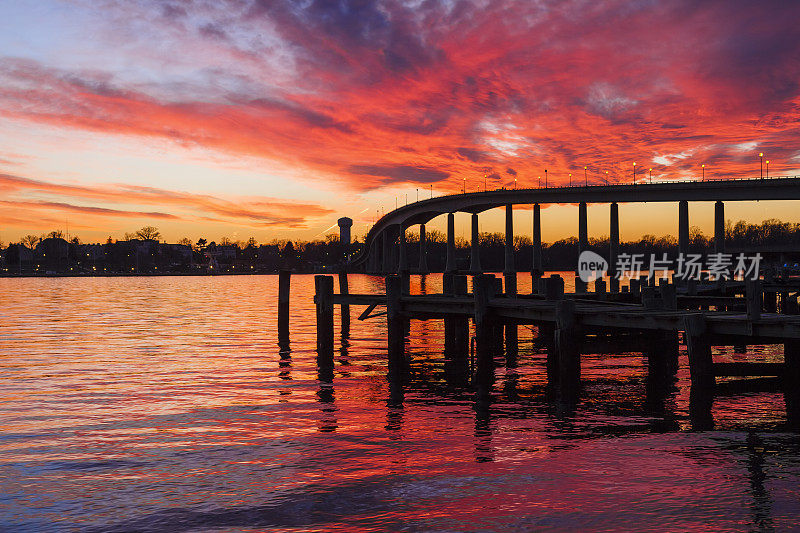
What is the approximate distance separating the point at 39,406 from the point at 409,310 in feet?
41.8

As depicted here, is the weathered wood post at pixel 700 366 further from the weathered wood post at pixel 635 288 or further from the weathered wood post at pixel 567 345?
the weathered wood post at pixel 635 288

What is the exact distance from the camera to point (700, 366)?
59.5 feet

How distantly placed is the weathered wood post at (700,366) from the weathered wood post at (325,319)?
48.7ft

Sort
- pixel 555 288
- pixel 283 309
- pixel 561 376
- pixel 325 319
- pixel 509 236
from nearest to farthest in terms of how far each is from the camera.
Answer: pixel 561 376
pixel 555 288
pixel 325 319
pixel 283 309
pixel 509 236

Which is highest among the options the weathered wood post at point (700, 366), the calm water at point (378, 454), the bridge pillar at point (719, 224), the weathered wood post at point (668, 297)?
the bridge pillar at point (719, 224)

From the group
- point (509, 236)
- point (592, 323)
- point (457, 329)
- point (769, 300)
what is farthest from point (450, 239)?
point (592, 323)

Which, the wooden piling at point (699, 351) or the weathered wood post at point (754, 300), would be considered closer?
the weathered wood post at point (754, 300)

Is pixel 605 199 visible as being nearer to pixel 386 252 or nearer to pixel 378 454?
pixel 386 252

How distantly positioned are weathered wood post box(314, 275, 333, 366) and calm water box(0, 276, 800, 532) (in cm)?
67

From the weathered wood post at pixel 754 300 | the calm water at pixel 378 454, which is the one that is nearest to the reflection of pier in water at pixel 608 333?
the weathered wood post at pixel 754 300

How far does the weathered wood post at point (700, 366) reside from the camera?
17.8 m

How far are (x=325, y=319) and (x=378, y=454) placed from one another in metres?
14.8

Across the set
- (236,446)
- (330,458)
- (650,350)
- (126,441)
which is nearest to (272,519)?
(330,458)

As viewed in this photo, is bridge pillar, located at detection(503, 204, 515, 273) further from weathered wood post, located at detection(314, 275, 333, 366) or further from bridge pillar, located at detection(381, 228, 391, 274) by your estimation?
weathered wood post, located at detection(314, 275, 333, 366)
